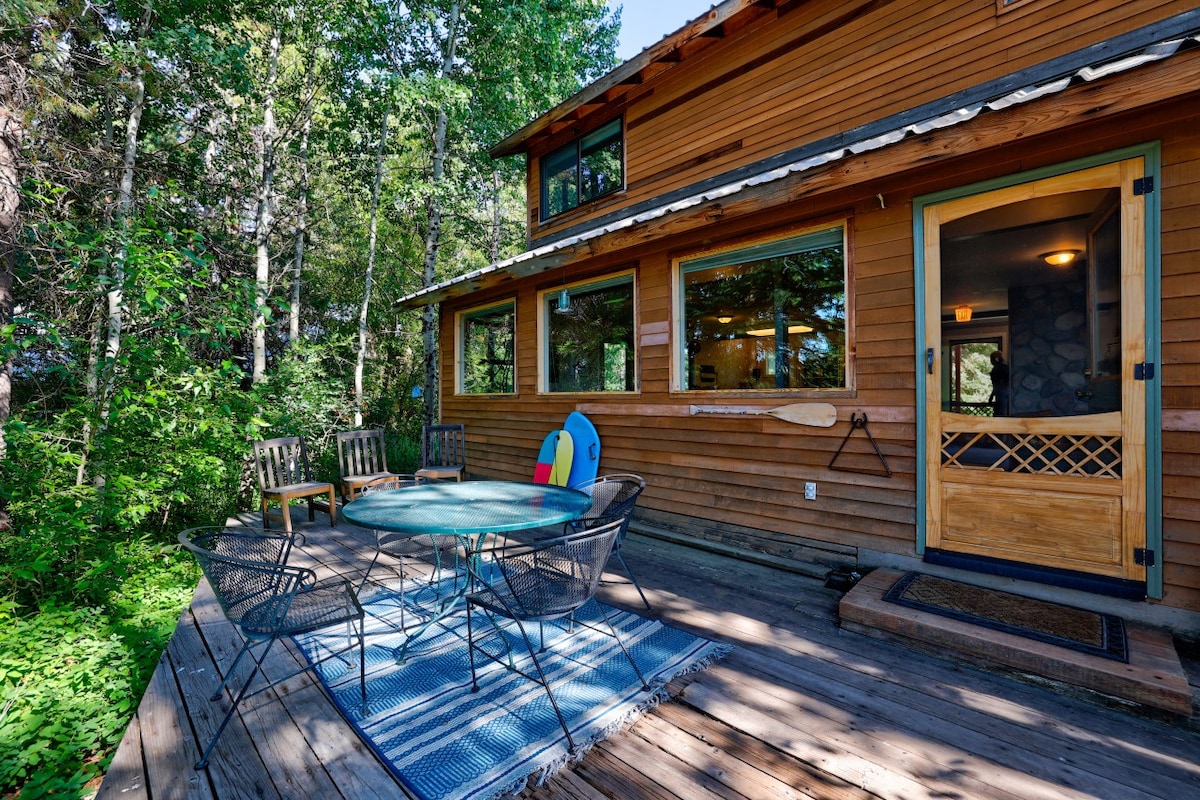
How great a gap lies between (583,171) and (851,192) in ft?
13.8

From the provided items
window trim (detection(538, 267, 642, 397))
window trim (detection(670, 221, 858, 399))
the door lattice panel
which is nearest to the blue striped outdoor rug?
the door lattice panel

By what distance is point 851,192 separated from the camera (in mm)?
3602

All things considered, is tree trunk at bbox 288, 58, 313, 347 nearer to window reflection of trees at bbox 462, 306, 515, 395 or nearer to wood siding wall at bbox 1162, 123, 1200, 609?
window reflection of trees at bbox 462, 306, 515, 395

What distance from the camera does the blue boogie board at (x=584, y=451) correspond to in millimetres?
5324

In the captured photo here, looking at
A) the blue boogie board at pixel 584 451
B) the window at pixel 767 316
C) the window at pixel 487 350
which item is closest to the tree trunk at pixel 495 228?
the window at pixel 487 350

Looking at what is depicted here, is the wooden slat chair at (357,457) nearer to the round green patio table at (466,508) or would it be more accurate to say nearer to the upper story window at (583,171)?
the round green patio table at (466,508)

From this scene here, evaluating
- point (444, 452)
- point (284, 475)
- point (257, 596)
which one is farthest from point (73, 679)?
point (444, 452)

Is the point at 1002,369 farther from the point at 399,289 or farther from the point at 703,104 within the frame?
the point at 399,289

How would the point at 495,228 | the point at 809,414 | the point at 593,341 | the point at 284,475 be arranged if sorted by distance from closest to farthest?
1. the point at 809,414
2. the point at 284,475
3. the point at 593,341
4. the point at 495,228

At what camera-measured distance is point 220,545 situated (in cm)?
217

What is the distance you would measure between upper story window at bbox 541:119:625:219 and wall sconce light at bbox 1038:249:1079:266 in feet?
14.1

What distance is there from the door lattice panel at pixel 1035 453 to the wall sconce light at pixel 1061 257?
134 centimetres

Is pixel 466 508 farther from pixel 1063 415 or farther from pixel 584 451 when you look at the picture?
pixel 1063 415

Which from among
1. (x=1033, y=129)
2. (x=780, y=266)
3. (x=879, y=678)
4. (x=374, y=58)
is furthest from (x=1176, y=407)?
(x=374, y=58)
